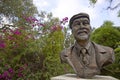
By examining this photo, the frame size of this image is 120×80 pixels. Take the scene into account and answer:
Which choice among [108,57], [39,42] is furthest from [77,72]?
[39,42]

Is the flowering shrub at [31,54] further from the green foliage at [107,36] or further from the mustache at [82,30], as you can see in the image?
the mustache at [82,30]

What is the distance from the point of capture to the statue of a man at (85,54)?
4180 mm

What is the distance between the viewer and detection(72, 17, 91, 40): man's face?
4207 mm

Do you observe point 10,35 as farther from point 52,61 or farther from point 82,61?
point 82,61

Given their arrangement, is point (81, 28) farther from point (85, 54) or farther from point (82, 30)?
point (85, 54)

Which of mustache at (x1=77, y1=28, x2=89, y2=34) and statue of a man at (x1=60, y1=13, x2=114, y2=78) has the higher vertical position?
mustache at (x1=77, y1=28, x2=89, y2=34)

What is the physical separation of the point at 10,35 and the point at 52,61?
1427 mm

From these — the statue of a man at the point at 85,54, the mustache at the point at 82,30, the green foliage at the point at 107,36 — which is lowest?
the statue of a man at the point at 85,54

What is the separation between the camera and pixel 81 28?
4.21 meters

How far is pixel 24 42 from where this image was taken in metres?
7.12

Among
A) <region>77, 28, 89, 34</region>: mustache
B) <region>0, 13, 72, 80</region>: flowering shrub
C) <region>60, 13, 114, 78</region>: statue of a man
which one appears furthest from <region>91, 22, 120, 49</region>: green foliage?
<region>77, 28, 89, 34</region>: mustache

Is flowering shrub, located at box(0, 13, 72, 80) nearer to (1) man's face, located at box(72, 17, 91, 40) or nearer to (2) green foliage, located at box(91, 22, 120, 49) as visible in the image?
(2) green foliage, located at box(91, 22, 120, 49)

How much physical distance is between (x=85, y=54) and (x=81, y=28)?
0.39m

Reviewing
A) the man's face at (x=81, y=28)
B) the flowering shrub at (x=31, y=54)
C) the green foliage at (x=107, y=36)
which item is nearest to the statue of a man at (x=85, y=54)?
the man's face at (x=81, y=28)
